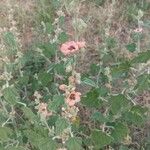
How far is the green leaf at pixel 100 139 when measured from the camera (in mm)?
2684

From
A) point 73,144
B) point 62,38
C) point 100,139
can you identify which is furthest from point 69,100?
point 62,38

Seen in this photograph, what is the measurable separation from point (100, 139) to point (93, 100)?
20 centimetres

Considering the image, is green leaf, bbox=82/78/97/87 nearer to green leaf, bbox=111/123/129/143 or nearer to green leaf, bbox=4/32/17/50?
green leaf, bbox=111/123/129/143

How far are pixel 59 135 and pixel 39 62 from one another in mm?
1029

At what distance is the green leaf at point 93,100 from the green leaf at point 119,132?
0.15m

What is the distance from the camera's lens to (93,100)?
9.00ft

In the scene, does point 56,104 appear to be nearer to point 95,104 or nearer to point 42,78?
point 95,104

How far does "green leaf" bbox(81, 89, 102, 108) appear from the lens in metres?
2.74

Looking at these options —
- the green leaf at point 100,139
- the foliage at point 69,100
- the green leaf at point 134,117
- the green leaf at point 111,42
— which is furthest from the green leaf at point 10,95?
the green leaf at point 111,42

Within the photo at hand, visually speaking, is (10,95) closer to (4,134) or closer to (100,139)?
(4,134)

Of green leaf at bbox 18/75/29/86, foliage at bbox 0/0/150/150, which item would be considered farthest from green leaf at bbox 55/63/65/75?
green leaf at bbox 18/75/29/86

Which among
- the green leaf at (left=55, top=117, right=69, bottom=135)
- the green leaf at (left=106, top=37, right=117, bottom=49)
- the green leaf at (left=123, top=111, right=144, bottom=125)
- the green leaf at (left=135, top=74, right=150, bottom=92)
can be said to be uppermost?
the green leaf at (left=135, top=74, right=150, bottom=92)

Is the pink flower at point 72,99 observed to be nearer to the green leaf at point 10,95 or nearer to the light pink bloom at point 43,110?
the light pink bloom at point 43,110

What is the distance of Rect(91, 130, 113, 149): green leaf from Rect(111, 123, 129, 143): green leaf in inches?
2.9
